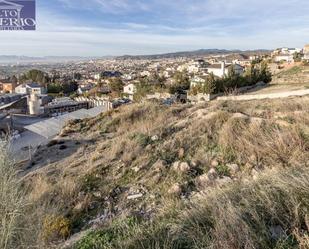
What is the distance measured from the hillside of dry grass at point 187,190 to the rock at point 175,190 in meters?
0.02

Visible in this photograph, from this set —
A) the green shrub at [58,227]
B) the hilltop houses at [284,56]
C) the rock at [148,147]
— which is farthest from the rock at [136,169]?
the hilltop houses at [284,56]

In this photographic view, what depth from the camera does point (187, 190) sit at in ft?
17.0

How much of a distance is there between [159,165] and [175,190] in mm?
1442

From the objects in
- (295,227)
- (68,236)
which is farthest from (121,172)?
(295,227)

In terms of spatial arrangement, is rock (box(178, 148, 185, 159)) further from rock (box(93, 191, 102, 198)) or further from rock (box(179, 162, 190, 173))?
rock (box(93, 191, 102, 198))

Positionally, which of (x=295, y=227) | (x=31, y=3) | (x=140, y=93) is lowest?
(x=140, y=93)

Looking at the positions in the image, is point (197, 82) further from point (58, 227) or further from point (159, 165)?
point (58, 227)

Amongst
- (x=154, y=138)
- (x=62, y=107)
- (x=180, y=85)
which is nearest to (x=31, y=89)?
(x=62, y=107)

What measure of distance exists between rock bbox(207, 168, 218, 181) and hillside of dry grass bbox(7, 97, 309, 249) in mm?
22

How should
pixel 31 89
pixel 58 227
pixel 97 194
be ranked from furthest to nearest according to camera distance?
pixel 31 89 < pixel 97 194 < pixel 58 227

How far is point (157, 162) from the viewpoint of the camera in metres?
6.73

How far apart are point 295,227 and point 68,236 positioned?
317cm

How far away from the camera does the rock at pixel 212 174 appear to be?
209 inches

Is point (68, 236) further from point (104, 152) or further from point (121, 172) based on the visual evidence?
point (104, 152)
